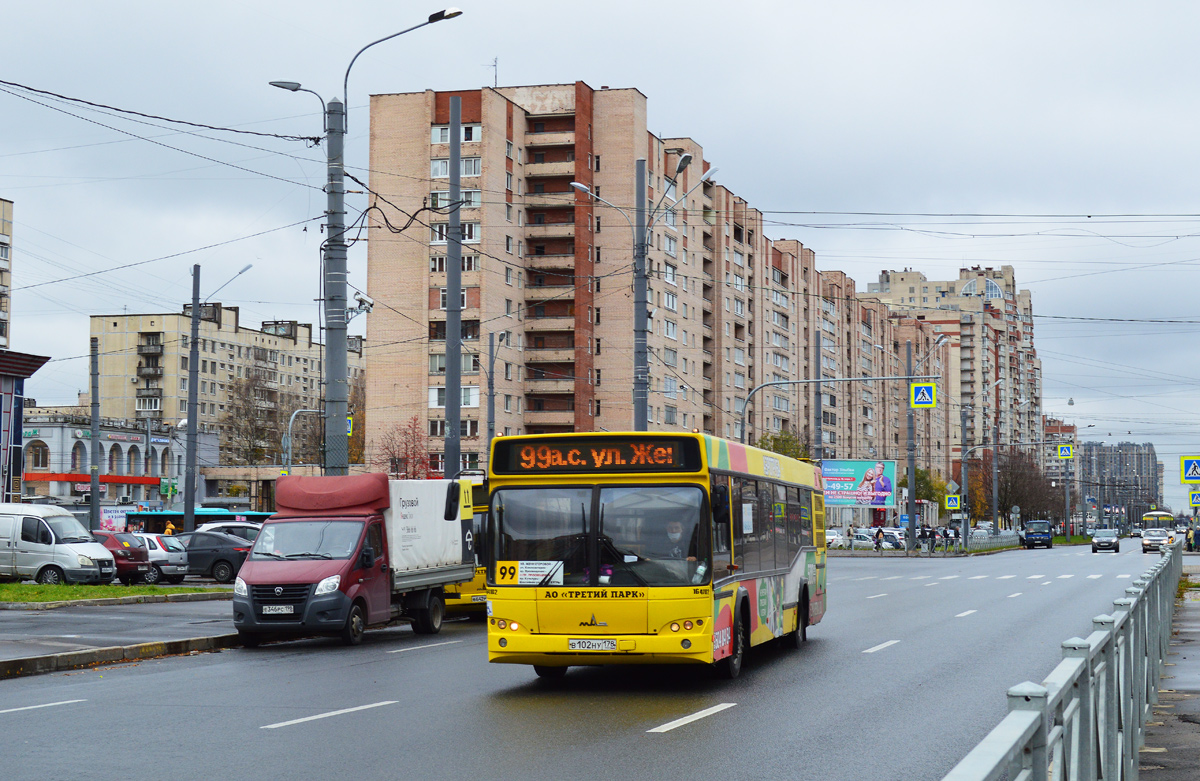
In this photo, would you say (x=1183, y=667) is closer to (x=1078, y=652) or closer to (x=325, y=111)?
(x=1078, y=652)

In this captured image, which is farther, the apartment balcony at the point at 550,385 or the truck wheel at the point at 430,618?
the apartment balcony at the point at 550,385

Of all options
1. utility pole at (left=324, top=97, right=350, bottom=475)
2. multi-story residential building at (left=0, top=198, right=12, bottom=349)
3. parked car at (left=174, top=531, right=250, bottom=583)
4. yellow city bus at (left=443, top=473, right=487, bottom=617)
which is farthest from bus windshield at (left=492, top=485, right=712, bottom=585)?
multi-story residential building at (left=0, top=198, right=12, bottom=349)

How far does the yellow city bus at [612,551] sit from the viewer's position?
13.6 metres

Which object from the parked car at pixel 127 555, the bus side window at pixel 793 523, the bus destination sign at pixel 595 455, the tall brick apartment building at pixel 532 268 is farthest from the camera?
the tall brick apartment building at pixel 532 268

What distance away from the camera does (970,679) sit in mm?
15281

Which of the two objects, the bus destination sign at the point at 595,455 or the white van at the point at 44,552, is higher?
the bus destination sign at the point at 595,455

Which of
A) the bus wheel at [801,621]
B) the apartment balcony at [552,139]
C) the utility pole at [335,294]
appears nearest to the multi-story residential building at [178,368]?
the apartment balcony at [552,139]

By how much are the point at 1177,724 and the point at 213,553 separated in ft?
115

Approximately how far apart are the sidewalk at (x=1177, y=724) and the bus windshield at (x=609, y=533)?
4396 mm

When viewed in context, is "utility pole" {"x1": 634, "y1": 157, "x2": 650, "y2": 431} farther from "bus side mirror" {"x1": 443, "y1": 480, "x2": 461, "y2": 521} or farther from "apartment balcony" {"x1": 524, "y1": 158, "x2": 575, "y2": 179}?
"apartment balcony" {"x1": 524, "y1": 158, "x2": 575, "y2": 179}

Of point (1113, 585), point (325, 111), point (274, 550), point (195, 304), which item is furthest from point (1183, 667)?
point (195, 304)

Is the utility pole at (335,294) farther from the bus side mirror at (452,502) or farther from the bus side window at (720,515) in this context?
the bus side window at (720,515)

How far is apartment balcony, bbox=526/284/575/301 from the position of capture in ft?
310

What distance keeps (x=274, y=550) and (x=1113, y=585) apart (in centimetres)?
2524
